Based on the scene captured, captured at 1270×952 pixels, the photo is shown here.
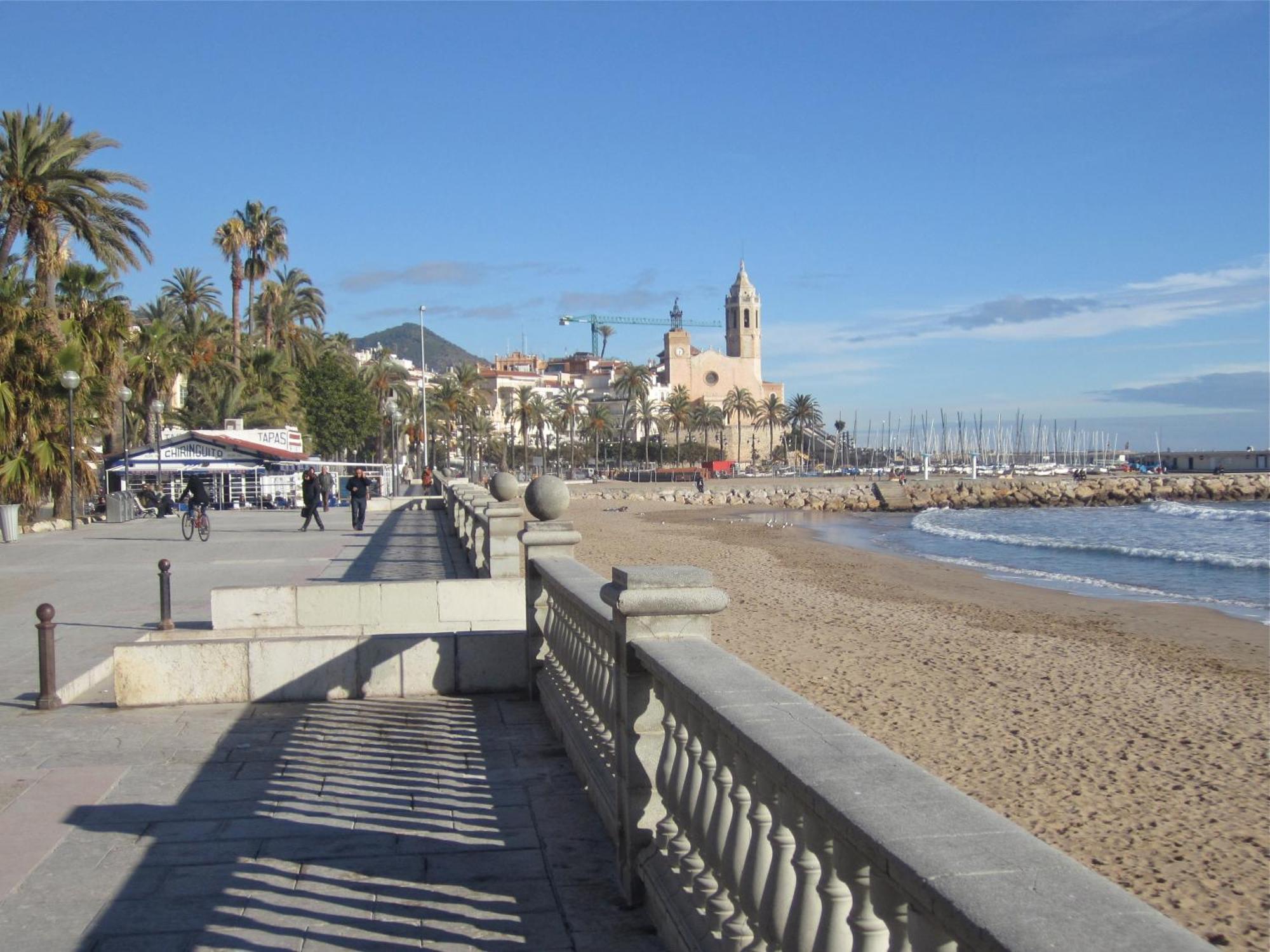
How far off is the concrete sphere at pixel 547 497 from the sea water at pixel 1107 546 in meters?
20.4

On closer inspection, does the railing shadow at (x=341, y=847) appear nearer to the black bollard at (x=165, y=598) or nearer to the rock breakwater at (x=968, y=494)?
the black bollard at (x=165, y=598)

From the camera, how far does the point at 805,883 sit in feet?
8.61

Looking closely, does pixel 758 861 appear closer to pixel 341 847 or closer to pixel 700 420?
pixel 341 847

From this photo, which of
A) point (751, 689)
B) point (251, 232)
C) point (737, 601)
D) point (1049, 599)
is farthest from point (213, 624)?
point (251, 232)

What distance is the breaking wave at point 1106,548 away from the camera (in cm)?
3553

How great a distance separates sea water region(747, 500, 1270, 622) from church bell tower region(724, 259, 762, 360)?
110 metres

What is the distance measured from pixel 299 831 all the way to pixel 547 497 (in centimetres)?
312

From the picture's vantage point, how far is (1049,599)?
2566cm

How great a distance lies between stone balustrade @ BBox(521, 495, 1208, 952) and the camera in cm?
181

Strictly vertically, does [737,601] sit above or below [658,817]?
below

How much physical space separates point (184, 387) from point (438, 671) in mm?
61894

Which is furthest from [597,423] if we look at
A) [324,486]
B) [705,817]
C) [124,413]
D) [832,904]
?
[832,904]

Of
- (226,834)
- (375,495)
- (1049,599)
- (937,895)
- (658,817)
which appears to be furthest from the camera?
(375,495)

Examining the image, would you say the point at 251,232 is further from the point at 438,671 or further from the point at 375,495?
the point at 438,671
